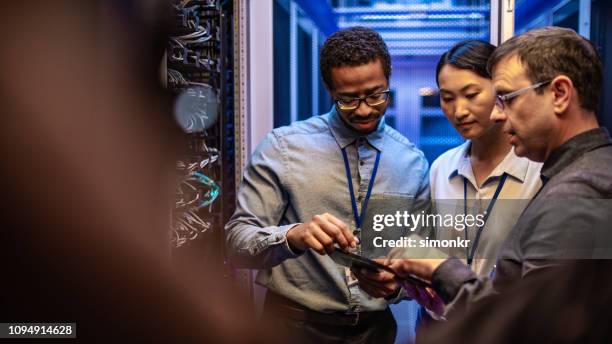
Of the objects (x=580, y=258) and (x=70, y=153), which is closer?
(x=580, y=258)

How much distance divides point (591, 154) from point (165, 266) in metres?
0.76

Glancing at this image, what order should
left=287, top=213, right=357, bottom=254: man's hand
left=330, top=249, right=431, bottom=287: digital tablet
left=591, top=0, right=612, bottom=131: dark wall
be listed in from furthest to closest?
1. left=591, top=0, right=612, bottom=131: dark wall
2. left=287, top=213, right=357, bottom=254: man's hand
3. left=330, top=249, right=431, bottom=287: digital tablet

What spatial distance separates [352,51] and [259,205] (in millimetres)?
424

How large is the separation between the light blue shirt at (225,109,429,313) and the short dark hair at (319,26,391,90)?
0.14 meters

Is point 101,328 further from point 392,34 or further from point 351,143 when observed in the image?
point 392,34

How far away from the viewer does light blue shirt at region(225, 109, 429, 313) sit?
50.4 inches

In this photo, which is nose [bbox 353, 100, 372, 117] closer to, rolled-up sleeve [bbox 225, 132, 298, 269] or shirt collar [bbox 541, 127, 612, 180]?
rolled-up sleeve [bbox 225, 132, 298, 269]

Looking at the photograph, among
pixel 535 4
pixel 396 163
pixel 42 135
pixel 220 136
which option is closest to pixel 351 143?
pixel 396 163

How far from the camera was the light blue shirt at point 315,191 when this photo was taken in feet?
4.20

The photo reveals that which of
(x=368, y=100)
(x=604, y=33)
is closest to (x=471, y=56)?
(x=368, y=100)

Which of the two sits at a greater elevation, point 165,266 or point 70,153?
point 70,153

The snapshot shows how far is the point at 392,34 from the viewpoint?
169cm

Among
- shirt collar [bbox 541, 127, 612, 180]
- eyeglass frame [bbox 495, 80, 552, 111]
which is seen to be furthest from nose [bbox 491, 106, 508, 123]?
shirt collar [bbox 541, 127, 612, 180]

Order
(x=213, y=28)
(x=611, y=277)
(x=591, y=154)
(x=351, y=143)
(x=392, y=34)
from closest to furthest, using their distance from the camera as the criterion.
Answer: (x=611, y=277) → (x=591, y=154) → (x=351, y=143) → (x=213, y=28) → (x=392, y=34)
